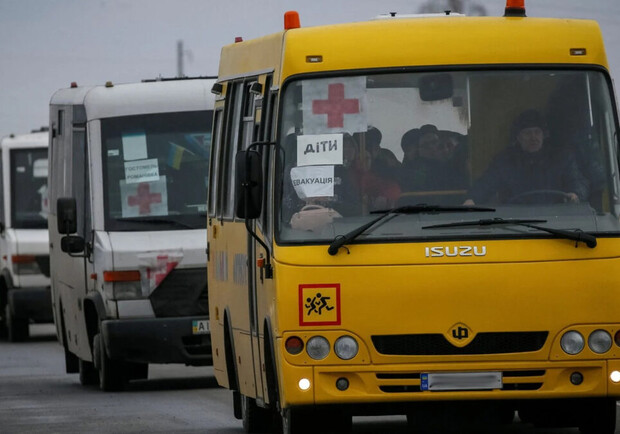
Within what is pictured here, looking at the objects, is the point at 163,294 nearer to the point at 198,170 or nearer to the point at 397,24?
the point at 198,170

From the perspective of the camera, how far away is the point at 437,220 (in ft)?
35.3

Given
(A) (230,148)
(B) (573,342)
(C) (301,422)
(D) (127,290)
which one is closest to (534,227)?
(B) (573,342)

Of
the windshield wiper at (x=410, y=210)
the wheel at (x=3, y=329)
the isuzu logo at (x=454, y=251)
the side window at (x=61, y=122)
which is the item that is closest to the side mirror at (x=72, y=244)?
the side window at (x=61, y=122)

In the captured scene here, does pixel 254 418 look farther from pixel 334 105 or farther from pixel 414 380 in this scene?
pixel 334 105

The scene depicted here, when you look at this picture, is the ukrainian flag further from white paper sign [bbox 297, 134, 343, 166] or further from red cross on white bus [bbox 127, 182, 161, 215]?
white paper sign [bbox 297, 134, 343, 166]

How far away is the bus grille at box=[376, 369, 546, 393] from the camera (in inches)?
420

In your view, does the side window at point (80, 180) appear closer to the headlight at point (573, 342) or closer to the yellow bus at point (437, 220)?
the yellow bus at point (437, 220)

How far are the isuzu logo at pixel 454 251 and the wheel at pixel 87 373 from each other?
1005cm

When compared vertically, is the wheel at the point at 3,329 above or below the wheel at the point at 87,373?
below

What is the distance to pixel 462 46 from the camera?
1122 cm

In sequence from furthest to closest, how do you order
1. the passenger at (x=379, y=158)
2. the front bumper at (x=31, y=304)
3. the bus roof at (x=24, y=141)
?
the bus roof at (x=24, y=141)
the front bumper at (x=31, y=304)
the passenger at (x=379, y=158)

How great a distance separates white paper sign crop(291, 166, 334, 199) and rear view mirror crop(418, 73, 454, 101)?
73 centimetres

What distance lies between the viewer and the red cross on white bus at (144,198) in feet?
61.7

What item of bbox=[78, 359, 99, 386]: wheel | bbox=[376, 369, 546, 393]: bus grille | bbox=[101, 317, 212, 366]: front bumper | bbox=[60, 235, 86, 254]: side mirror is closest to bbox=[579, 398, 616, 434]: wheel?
bbox=[376, 369, 546, 393]: bus grille
